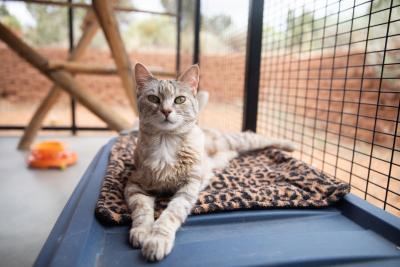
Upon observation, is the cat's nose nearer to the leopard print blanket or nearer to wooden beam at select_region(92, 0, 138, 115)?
the leopard print blanket

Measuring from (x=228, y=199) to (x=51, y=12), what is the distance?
4.71 metres

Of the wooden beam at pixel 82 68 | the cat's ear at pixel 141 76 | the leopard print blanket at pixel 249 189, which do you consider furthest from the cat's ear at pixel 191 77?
the wooden beam at pixel 82 68

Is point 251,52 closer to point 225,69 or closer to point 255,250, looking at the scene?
point 225,69

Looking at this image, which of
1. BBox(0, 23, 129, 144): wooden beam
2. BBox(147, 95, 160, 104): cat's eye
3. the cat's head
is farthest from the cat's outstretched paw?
BBox(0, 23, 129, 144): wooden beam

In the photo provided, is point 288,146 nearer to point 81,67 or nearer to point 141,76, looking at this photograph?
point 141,76

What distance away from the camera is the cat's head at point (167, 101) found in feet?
3.44

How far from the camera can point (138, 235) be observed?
839mm

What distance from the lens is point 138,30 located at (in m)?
6.64

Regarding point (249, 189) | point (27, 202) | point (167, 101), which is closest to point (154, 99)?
point (167, 101)

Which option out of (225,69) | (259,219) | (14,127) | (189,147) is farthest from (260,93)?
(14,127)

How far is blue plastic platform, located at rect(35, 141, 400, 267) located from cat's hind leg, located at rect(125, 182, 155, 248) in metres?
0.04

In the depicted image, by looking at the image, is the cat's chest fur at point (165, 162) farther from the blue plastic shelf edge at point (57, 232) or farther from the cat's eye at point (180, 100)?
the blue plastic shelf edge at point (57, 232)

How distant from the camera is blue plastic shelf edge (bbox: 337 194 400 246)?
2.96ft

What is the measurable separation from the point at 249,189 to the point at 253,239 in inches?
12.7
